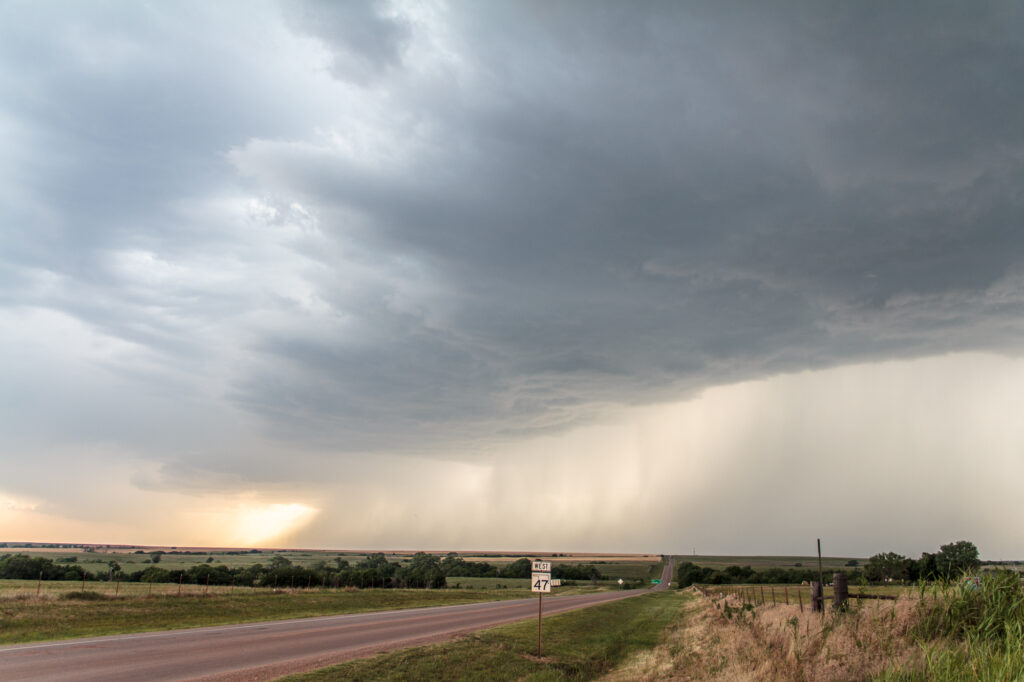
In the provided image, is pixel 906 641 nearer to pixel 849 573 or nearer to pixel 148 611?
pixel 148 611

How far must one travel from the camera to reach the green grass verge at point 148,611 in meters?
28.7

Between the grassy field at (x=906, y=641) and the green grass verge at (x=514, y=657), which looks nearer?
the grassy field at (x=906, y=641)

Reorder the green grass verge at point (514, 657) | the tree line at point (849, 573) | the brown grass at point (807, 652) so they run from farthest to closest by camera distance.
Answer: the tree line at point (849, 573) < the green grass verge at point (514, 657) < the brown grass at point (807, 652)

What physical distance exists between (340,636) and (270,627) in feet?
21.3

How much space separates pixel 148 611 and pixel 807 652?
36.7 metres

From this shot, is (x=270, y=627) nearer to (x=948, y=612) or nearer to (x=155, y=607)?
(x=155, y=607)

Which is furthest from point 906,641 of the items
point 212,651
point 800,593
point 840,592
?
point 800,593

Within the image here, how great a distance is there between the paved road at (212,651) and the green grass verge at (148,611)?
151 inches

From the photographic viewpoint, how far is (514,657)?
2333 centimetres

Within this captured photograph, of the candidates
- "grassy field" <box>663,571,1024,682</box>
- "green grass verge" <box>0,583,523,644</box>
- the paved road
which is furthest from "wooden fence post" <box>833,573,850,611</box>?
"green grass verge" <box>0,583,523,644</box>

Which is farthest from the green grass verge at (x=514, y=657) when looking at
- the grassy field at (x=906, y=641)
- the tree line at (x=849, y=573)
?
the tree line at (x=849, y=573)

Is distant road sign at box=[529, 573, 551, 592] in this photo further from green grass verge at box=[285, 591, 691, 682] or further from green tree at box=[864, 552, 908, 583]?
green tree at box=[864, 552, 908, 583]

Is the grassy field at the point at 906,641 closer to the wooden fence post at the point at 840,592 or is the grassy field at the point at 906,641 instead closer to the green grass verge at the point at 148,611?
the wooden fence post at the point at 840,592

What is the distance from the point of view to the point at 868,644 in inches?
554
